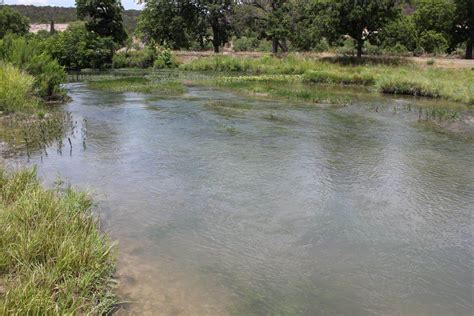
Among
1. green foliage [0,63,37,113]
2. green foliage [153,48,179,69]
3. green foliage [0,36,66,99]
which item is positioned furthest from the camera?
green foliage [153,48,179,69]

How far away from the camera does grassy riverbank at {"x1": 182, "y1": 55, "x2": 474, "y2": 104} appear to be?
80.2 ft

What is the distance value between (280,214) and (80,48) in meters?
35.1

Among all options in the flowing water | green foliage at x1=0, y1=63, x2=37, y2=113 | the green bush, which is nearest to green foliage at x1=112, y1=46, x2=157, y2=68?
the green bush

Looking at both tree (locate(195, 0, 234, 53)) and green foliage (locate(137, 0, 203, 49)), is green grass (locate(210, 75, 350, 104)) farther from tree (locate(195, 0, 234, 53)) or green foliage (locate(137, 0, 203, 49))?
green foliage (locate(137, 0, 203, 49))

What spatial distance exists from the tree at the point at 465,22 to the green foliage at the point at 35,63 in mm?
35700

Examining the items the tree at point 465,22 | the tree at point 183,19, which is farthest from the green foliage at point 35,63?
the tree at point 465,22

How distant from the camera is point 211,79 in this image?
32125 mm

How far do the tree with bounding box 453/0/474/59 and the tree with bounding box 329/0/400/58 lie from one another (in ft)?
24.1

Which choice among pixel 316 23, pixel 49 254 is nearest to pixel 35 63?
pixel 49 254

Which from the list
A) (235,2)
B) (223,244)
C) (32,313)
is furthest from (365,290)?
(235,2)

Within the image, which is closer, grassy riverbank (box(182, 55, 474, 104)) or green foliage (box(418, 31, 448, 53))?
grassy riverbank (box(182, 55, 474, 104))

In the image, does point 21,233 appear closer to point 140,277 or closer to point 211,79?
point 140,277

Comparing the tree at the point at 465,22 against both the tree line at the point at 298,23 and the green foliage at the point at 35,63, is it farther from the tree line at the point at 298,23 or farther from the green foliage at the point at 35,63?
the green foliage at the point at 35,63

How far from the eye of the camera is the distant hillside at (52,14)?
312 feet
